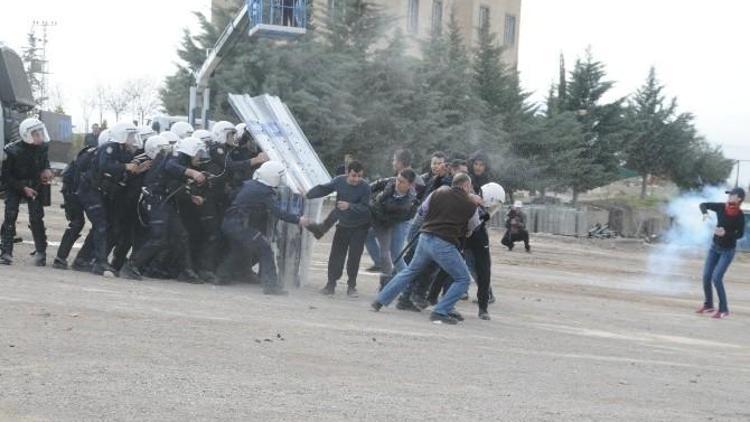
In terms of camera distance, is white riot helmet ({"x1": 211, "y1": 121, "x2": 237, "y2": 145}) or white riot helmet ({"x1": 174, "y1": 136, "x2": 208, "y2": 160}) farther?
white riot helmet ({"x1": 211, "y1": 121, "x2": 237, "y2": 145})

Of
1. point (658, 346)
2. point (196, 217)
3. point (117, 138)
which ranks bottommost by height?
point (658, 346)

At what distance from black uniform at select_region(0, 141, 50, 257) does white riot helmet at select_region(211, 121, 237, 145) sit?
2.11m

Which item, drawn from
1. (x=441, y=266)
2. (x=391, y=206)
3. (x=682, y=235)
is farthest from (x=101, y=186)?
(x=682, y=235)

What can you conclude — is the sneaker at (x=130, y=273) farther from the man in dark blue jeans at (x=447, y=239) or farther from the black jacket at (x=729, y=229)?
the black jacket at (x=729, y=229)

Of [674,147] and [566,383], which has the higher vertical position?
[674,147]

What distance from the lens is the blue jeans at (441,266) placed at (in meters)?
12.7

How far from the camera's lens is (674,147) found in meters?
59.7

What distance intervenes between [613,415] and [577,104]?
1962 inches

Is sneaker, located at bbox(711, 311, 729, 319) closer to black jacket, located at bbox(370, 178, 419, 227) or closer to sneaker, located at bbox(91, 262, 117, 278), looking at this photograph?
black jacket, located at bbox(370, 178, 419, 227)

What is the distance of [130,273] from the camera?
14.4 meters

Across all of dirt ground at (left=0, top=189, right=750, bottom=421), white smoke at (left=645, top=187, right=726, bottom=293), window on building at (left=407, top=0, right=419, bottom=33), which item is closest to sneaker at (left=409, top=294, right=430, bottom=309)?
dirt ground at (left=0, top=189, right=750, bottom=421)

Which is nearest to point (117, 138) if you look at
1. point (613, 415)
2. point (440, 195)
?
point (440, 195)

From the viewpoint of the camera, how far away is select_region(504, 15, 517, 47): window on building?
76.7 meters

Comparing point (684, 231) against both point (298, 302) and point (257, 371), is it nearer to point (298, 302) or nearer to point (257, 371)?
point (298, 302)
